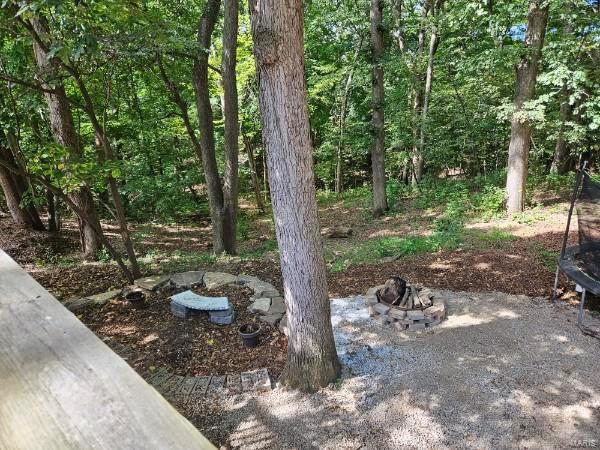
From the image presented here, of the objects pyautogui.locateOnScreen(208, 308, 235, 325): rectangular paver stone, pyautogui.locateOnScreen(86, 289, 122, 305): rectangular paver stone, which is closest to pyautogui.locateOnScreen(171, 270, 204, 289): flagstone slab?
pyautogui.locateOnScreen(86, 289, 122, 305): rectangular paver stone

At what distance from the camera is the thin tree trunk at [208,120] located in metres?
6.67

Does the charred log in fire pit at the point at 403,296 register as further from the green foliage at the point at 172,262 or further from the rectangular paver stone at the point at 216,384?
the green foliage at the point at 172,262

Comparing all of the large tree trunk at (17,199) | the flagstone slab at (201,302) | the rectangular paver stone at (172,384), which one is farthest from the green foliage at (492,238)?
the large tree trunk at (17,199)

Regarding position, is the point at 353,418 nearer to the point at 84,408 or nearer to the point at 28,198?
the point at 84,408

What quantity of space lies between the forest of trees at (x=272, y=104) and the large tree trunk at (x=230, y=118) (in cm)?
3

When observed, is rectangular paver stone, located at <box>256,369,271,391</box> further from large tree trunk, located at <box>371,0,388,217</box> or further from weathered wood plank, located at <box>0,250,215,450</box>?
large tree trunk, located at <box>371,0,388,217</box>

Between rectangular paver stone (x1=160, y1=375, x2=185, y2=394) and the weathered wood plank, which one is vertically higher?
the weathered wood plank

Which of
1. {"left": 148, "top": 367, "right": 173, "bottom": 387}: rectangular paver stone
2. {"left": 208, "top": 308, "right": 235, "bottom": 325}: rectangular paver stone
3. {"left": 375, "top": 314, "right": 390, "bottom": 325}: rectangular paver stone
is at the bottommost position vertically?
{"left": 375, "top": 314, "right": 390, "bottom": 325}: rectangular paver stone

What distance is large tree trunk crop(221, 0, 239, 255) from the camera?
256 inches

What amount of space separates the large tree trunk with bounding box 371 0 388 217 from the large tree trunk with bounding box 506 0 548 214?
310 cm

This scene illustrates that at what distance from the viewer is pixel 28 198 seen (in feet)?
22.5

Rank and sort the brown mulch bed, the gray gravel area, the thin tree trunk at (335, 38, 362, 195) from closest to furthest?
the gray gravel area < the brown mulch bed < the thin tree trunk at (335, 38, 362, 195)

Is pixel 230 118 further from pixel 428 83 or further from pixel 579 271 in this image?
pixel 428 83

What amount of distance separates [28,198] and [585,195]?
9.09 metres
